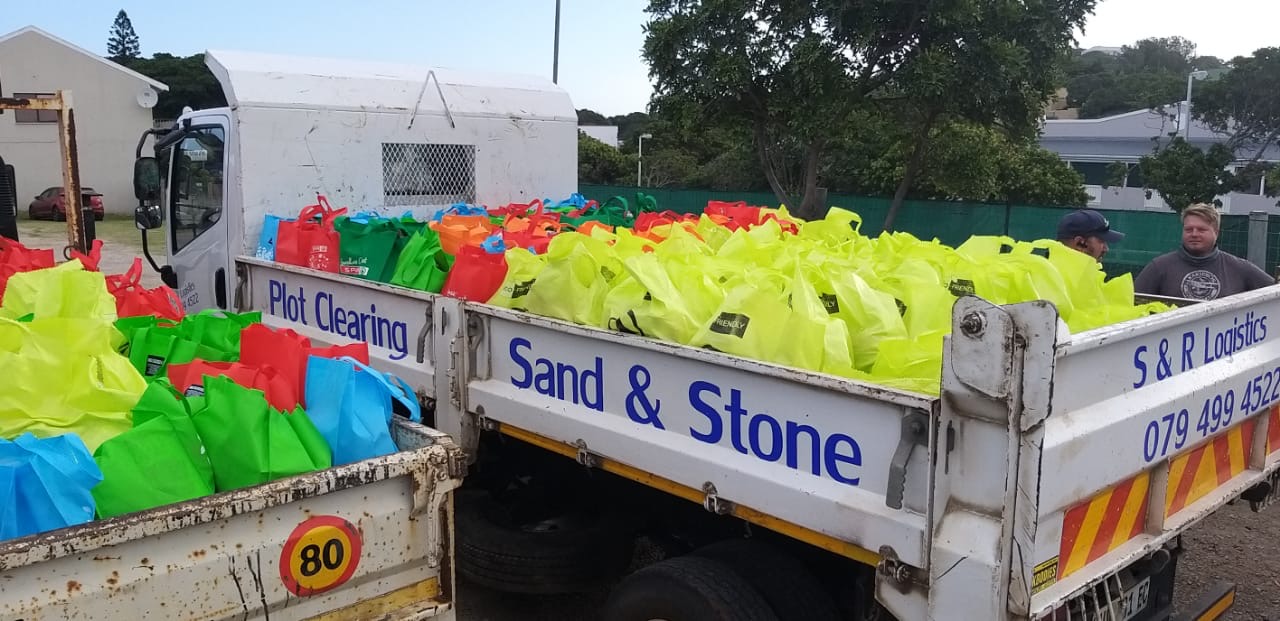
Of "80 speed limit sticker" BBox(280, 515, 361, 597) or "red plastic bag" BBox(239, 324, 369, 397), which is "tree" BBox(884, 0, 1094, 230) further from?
"80 speed limit sticker" BBox(280, 515, 361, 597)

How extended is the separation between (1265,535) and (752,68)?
8850mm

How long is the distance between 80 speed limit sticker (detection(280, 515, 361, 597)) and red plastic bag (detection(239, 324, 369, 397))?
1.50 ft

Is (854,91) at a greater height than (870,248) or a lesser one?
greater

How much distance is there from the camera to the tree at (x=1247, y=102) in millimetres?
35844

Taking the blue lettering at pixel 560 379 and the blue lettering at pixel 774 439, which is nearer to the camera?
the blue lettering at pixel 774 439

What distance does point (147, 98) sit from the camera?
37.0m

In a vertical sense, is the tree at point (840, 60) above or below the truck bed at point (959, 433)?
above

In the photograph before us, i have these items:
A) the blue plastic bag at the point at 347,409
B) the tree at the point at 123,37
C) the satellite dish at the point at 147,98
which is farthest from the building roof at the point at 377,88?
the tree at the point at 123,37

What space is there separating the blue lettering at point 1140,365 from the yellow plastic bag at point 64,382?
8.88 feet

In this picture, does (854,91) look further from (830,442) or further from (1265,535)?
(830,442)

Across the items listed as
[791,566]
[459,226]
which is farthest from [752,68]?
[791,566]

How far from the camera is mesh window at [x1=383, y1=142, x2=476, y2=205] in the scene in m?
5.94

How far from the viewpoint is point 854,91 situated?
12117mm

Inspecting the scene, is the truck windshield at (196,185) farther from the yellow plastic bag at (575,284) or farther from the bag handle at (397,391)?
the bag handle at (397,391)
